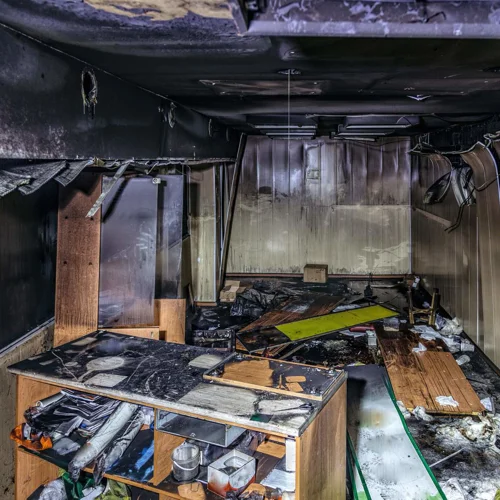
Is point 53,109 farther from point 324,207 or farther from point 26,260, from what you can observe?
point 324,207

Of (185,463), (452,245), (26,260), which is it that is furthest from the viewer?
(452,245)

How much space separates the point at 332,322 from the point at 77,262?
3164 mm

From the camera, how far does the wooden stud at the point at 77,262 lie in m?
3.13

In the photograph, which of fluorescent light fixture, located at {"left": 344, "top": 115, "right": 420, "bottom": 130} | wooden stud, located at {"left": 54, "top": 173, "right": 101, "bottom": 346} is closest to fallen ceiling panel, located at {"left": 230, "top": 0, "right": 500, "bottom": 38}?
wooden stud, located at {"left": 54, "top": 173, "right": 101, "bottom": 346}

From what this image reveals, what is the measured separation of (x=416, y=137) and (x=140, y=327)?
5.31 metres

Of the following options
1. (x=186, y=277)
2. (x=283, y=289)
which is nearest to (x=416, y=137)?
(x=283, y=289)

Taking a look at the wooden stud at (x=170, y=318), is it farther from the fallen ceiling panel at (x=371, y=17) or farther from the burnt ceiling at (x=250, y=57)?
the fallen ceiling panel at (x=371, y=17)

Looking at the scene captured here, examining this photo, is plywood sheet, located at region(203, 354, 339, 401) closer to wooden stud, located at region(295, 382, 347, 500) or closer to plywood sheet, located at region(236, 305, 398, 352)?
wooden stud, located at region(295, 382, 347, 500)

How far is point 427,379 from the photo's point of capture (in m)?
3.66

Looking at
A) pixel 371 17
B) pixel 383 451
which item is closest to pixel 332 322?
pixel 383 451

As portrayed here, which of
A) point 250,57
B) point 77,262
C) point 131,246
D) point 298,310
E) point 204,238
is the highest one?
point 250,57

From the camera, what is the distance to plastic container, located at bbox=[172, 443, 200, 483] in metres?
1.92

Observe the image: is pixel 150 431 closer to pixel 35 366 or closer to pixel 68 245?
pixel 35 366

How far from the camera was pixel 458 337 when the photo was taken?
468 cm
